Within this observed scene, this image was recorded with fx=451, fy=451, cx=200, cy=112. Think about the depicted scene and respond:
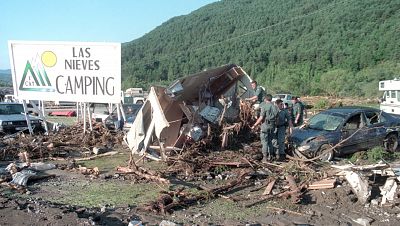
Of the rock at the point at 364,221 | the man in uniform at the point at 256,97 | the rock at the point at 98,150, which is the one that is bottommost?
the rock at the point at 98,150

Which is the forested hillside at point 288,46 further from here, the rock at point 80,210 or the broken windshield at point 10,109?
the rock at point 80,210

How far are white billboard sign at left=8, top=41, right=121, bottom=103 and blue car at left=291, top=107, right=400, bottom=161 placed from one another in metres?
6.46

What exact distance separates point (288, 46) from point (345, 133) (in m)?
102

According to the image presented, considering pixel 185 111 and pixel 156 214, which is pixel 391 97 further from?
pixel 156 214

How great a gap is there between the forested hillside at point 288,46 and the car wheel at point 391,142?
2137 inches

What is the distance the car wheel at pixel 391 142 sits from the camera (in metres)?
13.6

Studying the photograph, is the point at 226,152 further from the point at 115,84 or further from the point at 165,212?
the point at 115,84

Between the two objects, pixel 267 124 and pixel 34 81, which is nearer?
pixel 267 124

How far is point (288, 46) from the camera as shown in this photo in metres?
111

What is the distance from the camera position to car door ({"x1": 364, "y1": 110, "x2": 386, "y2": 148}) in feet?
43.0

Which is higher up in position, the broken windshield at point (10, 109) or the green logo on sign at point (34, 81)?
the green logo on sign at point (34, 81)

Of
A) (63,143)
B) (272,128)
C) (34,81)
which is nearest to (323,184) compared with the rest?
(272,128)

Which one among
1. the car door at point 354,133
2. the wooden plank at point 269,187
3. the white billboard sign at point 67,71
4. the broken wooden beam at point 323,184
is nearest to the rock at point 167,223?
the wooden plank at point 269,187

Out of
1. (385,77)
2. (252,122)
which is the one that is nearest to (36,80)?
(252,122)
